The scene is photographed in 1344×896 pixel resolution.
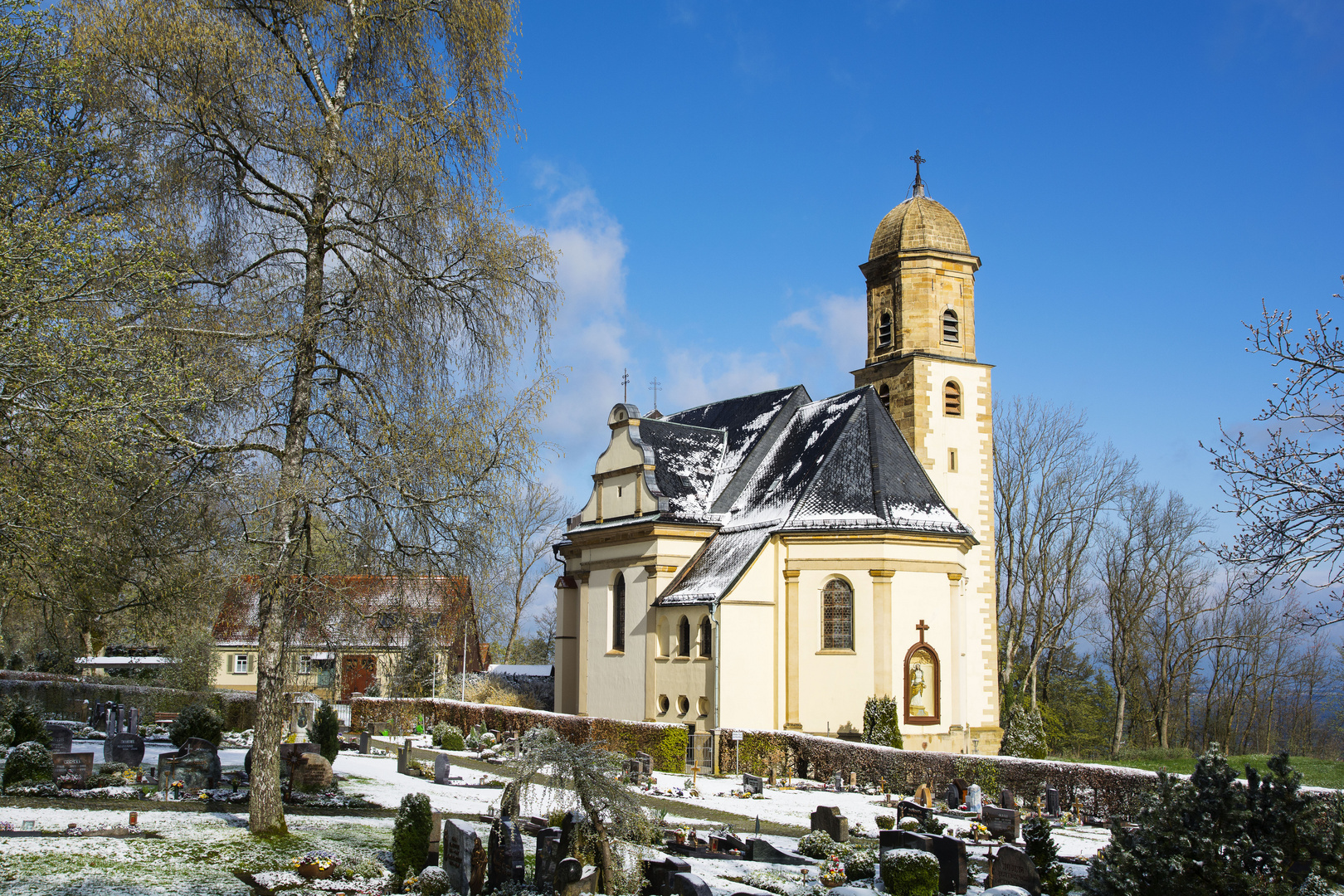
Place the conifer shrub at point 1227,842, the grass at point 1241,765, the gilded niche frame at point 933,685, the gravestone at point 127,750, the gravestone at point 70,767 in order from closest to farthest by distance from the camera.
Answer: the conifer shrub at point 1227,842, the gravestone at point 70,767, the gravestone at point 127,750, the grass at point 1241,765, the gilded niche frame at point 933,685

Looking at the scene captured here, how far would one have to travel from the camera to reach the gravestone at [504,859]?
40.6 feet

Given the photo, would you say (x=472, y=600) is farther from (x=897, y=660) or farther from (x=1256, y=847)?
(x=897, y=660)

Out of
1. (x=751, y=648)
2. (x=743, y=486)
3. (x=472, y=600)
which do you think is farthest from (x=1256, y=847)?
(x=743, y=486)

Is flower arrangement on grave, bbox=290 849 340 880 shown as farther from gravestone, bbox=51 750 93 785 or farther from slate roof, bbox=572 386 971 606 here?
slate roof, bbox=572 386 971 606

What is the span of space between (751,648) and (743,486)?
21.8 feet

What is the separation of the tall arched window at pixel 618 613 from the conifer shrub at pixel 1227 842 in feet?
78.8

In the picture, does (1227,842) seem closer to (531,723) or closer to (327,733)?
(327,733)

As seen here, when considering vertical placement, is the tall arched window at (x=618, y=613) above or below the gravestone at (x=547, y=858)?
above

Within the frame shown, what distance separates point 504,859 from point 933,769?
41.3 feet

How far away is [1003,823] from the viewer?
16.8m

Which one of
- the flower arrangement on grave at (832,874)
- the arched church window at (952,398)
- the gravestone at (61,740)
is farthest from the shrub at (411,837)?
the arched church window at (952,398)

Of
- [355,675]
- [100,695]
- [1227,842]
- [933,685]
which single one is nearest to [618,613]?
[933,685]

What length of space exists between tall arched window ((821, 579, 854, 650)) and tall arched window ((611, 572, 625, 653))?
24.5 ft

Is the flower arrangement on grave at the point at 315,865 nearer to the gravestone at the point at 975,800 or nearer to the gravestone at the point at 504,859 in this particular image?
the gravestone at the point at 504,859
